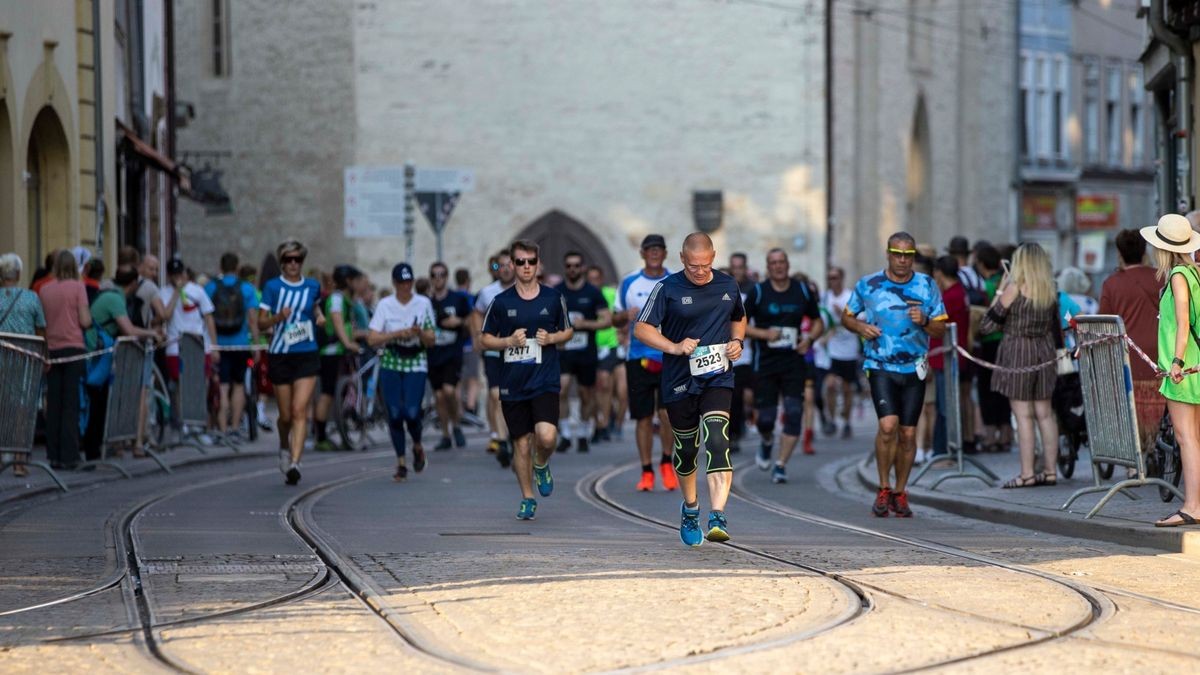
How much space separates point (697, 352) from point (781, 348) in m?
5.37

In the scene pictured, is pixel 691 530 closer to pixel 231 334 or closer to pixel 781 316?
pixel 781 316

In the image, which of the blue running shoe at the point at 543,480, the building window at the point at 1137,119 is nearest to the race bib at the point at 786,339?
the blue running shoe at the point at 543,480

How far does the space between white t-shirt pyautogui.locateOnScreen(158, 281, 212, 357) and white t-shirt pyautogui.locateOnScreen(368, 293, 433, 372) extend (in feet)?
16.6

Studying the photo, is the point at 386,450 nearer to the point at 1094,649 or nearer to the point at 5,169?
the point at 5,169

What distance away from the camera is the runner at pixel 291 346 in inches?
646

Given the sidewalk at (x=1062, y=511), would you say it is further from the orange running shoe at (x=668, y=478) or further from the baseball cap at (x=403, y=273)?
the baseball cap at (x=403, y=273)

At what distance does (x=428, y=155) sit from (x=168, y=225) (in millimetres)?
5166

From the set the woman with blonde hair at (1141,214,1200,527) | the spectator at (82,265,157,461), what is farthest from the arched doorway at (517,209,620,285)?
the woman with blonde hair at (1141,214,1200,527)

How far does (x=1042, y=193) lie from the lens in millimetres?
50312

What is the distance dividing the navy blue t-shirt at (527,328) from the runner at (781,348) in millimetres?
3219

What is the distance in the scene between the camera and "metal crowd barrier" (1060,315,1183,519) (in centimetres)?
1284

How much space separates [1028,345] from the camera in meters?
15.2

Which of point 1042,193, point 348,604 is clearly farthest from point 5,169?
point 1042,193

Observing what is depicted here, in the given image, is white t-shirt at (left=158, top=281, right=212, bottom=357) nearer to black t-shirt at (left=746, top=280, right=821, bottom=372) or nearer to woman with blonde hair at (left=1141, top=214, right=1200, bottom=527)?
black t-shirt at (left=746, top=280, right=821, bottom=372)
